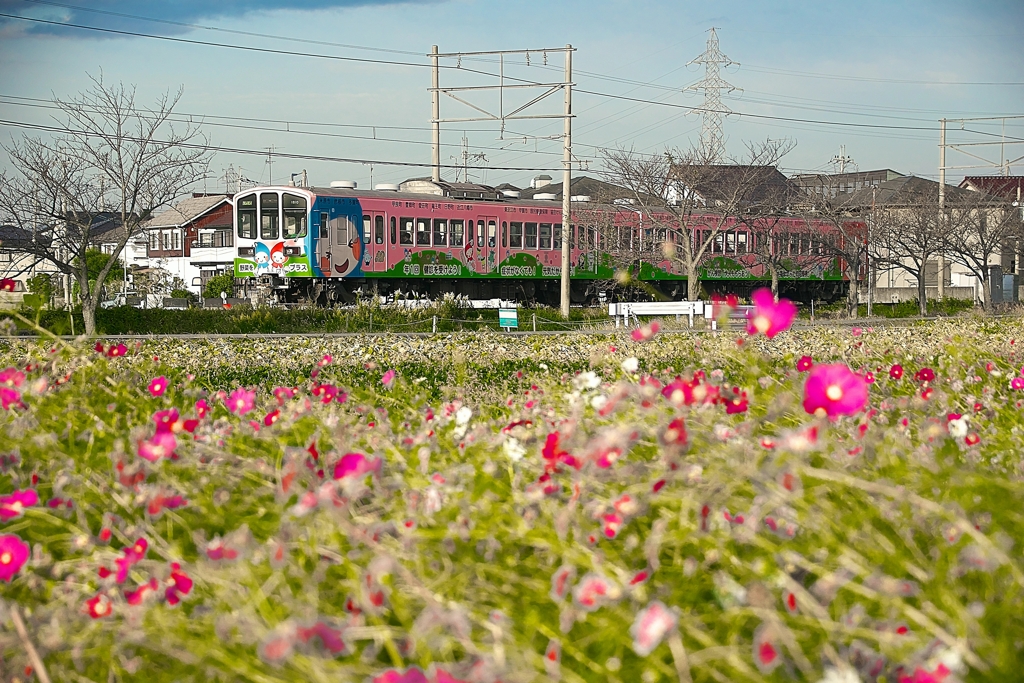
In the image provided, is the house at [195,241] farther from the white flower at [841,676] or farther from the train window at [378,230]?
the white flower at [841,676]

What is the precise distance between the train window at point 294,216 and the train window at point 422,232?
9.44 ft

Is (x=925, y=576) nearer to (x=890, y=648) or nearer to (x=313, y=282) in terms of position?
(x=890, y=648)

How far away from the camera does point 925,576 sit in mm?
1796

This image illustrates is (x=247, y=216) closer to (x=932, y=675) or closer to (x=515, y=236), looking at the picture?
(x=515, y=236)

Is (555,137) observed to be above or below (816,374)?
above

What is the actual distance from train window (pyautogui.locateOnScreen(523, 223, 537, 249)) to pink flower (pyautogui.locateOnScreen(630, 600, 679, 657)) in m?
26.7

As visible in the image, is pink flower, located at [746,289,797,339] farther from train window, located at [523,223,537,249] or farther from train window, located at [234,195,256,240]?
train window, located at [523,223,537,249]

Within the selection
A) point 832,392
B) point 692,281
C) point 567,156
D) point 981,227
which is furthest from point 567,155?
point 832,392

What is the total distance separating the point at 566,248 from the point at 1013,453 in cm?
2161

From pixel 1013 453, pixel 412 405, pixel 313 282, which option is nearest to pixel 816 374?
pixel 1013 453

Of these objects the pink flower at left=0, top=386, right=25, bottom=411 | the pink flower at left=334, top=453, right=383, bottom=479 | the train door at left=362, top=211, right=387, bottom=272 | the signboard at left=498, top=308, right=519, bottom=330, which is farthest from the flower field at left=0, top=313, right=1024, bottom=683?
the train door at left=362, top=211, right=387, bottom=272

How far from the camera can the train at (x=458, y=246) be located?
24438 mm

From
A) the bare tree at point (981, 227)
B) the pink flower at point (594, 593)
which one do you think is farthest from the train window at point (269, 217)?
the pink flower at point (594, 593)

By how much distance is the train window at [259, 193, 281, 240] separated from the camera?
2456cm
